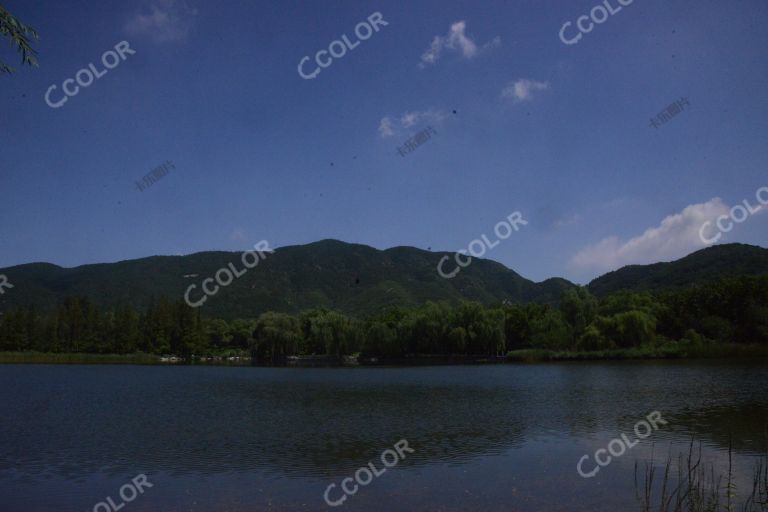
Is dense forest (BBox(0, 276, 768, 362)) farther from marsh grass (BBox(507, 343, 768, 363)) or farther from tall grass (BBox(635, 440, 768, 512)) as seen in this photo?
tall grass (BBox(635, 440, 768, 512))

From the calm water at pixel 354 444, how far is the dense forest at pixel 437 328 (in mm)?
45537

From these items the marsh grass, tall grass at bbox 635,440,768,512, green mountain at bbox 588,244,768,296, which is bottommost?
tall grass at bbox 635,440,768,512

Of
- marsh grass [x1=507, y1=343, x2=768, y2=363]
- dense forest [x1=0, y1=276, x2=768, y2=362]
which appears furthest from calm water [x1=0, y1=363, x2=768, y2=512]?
dense forest [x1=0, y1=276, x2=768, y2=362]

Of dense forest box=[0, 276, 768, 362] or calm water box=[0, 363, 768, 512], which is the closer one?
calm water box=[0, 363, 768, 512]

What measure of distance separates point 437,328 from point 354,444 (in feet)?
245

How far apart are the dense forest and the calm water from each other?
149ft

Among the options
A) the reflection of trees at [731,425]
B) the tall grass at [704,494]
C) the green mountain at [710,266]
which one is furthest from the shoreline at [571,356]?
the tall grass at [704,494]

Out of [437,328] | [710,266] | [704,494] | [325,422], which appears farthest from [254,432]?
[710,266]

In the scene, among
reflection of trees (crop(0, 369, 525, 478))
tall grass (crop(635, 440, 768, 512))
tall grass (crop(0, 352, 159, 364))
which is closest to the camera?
tall grass (crop(635, 440, 768, 512))

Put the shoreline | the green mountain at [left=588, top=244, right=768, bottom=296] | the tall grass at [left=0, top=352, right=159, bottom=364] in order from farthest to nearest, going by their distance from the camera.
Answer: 1. the green mountain at [left=588, top=244, right=768, bottom=296]
2. the tall grass at [left=0, top=352, right=159, bottom=364]
3. the shoreline

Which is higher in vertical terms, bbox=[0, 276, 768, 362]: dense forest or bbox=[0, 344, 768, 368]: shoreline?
bbox=[0, 276, 768, 362]: dense forest

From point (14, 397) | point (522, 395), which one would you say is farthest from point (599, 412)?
point (14, 397)

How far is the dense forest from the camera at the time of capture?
78.9m

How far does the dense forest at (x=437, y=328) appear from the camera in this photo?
78875 millimetres
